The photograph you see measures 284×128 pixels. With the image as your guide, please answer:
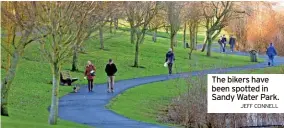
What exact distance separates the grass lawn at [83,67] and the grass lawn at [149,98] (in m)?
1.01

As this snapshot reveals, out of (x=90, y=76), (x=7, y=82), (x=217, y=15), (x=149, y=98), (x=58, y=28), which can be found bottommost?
(x=149, y=98)

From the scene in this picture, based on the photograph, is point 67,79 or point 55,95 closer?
point 55,95

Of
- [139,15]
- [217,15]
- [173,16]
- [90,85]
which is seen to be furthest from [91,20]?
[173,16]

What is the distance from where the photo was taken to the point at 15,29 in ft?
50.8

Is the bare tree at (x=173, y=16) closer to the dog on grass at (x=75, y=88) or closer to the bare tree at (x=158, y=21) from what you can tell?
the bare tree at (x=158, y=21)

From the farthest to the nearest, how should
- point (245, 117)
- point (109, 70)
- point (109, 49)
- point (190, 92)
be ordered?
point (109, 49), point (109, 70), point (190, 92), point (245, 117)

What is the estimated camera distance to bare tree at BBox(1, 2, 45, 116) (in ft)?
47.4

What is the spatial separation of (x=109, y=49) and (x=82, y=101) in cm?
1109

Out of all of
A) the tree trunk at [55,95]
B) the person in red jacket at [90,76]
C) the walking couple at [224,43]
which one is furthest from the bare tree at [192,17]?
the tree trunk at [55,95]

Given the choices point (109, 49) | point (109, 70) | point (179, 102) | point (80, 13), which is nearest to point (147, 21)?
point (109, 49)

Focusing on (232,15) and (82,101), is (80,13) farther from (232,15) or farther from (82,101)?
(232,15)

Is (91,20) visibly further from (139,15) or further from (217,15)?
(139,15)

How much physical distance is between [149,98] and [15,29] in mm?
7608

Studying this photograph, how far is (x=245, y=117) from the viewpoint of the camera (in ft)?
58.5
